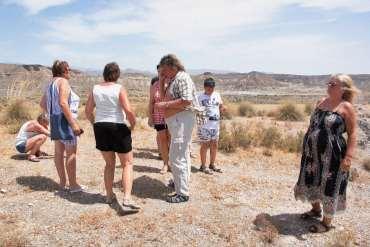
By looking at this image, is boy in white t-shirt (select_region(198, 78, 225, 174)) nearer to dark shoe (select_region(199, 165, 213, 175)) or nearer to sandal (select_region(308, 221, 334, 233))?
dark shoe (select_region(199, 165, 213, 175))

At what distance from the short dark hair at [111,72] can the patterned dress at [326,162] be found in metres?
2.38

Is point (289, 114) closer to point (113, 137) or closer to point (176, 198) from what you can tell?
point (176, 198)

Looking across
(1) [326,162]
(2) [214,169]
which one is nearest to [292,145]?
(2) [214,169]

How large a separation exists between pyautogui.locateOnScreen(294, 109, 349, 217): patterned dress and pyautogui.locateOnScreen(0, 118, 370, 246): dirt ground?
1.54 feet

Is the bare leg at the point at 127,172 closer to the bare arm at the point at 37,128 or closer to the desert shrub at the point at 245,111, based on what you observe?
the bare arm at the point at 37,128

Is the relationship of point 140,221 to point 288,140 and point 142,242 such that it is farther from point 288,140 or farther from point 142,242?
point 288,140

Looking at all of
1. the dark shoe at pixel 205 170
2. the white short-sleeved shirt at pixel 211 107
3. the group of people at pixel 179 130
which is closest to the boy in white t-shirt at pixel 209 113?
the white short-sleeved shirt at pixel 211 107

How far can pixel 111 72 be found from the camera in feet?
19.9

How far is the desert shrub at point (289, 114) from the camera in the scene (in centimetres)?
2006

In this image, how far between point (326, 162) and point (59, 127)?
3.40m

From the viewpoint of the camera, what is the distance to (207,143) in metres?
8.36

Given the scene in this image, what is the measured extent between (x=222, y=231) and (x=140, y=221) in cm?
99

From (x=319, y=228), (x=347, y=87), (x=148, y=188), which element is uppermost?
(x=347, y=87)

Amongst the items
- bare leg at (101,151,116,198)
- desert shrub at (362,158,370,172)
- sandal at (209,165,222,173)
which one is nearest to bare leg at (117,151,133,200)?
bare leg at (101,151,116,198)
